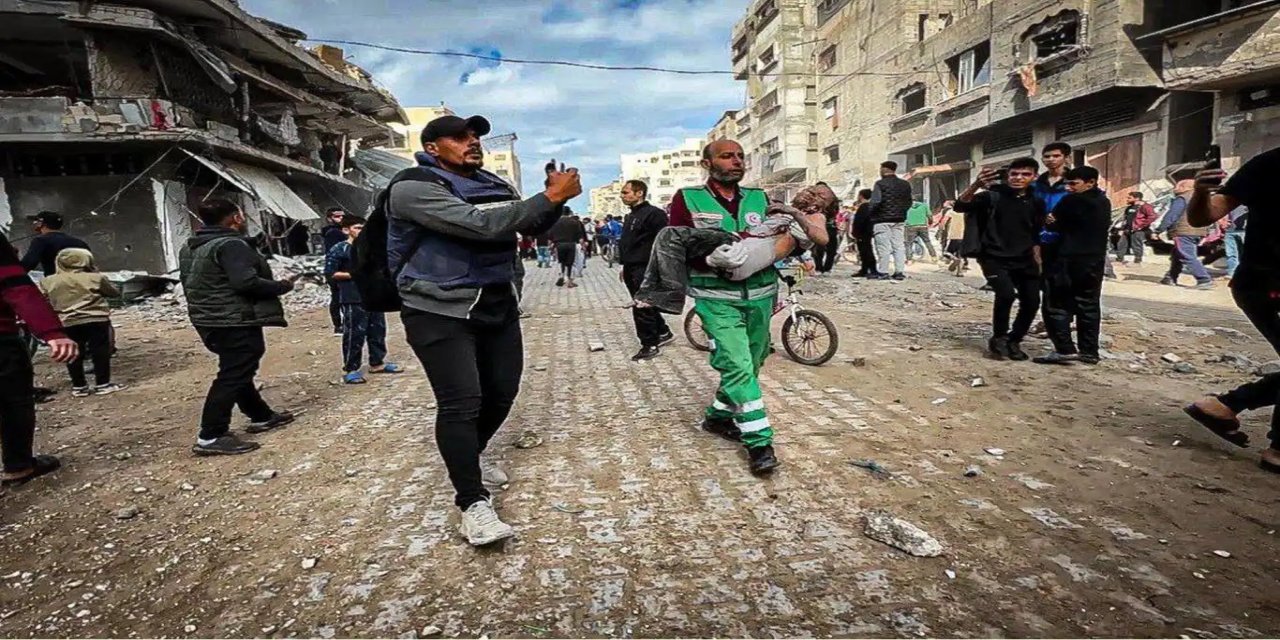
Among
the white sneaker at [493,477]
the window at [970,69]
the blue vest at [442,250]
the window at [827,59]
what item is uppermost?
the window at [827,59]

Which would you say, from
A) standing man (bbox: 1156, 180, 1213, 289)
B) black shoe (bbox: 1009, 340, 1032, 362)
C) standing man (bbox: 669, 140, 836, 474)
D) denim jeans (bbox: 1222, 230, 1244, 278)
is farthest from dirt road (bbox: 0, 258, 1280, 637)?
denim jeans (bbox: 1222, 230, 1244, 278)

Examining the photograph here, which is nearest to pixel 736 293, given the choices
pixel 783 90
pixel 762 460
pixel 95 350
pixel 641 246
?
pixel 762 460

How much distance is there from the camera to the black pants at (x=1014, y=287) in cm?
550

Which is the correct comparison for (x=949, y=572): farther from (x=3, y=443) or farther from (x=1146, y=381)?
(x=3, y=443)

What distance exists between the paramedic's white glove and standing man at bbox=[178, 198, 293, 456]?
2.89 m

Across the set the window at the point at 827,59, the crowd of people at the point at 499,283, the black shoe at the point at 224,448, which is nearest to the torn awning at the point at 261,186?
the crowd of people at the point at 499,283

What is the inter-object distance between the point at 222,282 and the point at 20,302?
0.96m

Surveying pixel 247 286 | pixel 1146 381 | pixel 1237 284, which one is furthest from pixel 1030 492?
pixel 247 286

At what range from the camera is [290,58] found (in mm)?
19438

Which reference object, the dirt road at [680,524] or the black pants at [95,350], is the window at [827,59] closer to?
the dirt road at [680,524]

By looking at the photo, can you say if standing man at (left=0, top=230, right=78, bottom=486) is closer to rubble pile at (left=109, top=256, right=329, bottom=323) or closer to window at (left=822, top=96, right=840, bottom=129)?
rubble pile at (left=109, top=256, right=329, bottom=323)

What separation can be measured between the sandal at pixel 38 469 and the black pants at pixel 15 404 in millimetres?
50

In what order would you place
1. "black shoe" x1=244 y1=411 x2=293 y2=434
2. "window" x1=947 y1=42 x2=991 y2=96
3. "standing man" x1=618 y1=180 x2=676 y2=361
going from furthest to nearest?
"window" x1=947 y1=42 x2=991 y2=96, "standing man" x1=618 y1=180 x2=676 y2=361, "black shoe" x1=244 y1=411 x2=293 y2=434

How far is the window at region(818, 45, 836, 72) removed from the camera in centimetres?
3759
